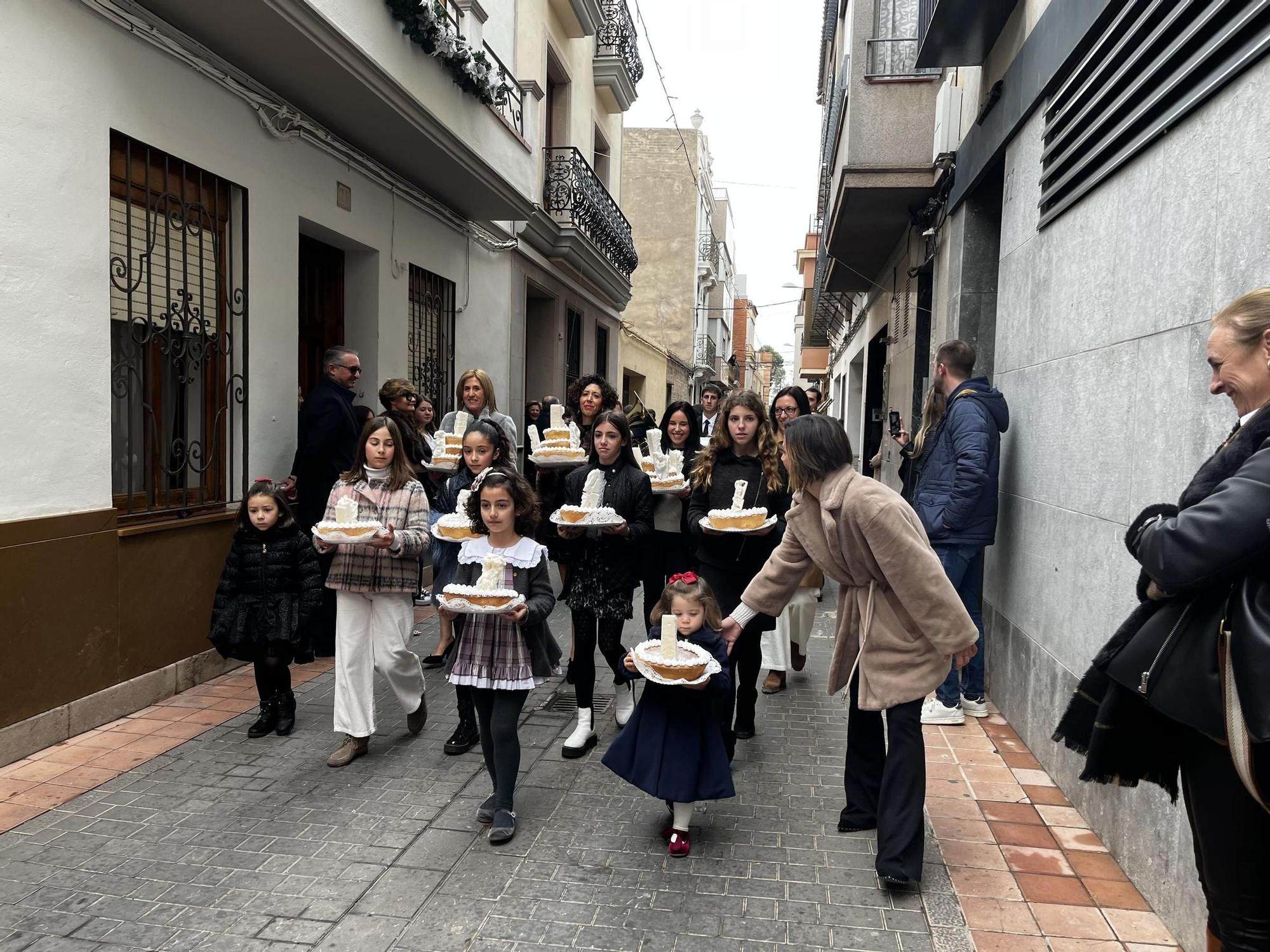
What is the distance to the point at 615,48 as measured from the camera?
16.9 metres

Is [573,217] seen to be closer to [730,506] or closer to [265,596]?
[730,506]

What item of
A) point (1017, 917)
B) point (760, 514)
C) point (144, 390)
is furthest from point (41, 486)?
point (1017, 917)

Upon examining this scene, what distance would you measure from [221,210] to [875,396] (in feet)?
44.5

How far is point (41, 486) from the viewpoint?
16.2 feet

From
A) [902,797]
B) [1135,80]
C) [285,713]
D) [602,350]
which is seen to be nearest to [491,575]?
[902,797]

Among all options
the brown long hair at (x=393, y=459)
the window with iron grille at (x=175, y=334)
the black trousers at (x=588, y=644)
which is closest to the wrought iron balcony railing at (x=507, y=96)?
the window with iron grille at (x=175, y=334)

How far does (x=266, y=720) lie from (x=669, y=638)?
285 cm

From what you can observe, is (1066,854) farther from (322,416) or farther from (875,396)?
(875,396)

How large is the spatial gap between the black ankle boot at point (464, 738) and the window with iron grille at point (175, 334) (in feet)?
8.28

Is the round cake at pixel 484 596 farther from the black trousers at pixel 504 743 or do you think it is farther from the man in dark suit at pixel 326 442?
the man in dark suit at pixel 326 442

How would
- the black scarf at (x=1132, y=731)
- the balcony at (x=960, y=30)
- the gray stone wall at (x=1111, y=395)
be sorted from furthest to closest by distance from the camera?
1. the balcony at (x=960, y=30)
2. the gray stone wall at (x=1111, y=395)
3. the black scarf at (x=1132, y=731)

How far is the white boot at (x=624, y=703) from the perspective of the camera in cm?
548

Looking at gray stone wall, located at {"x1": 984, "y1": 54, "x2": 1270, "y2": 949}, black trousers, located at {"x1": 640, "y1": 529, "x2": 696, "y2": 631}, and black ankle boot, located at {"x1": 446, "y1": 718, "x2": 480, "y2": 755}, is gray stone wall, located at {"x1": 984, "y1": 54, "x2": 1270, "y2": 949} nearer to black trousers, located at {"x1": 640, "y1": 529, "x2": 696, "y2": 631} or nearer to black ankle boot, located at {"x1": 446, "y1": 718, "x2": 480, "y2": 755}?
black trousers, located at {"x1": 640, "y1": 529, "x2": 696, "y2": 631}

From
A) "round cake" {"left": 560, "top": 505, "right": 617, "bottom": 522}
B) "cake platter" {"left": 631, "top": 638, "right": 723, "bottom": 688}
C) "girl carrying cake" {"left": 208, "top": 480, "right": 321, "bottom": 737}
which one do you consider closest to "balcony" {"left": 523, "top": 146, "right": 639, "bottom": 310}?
"girl carrying cake" {"left": 208, "top": 480, "right": 321, "bottom": 737}
